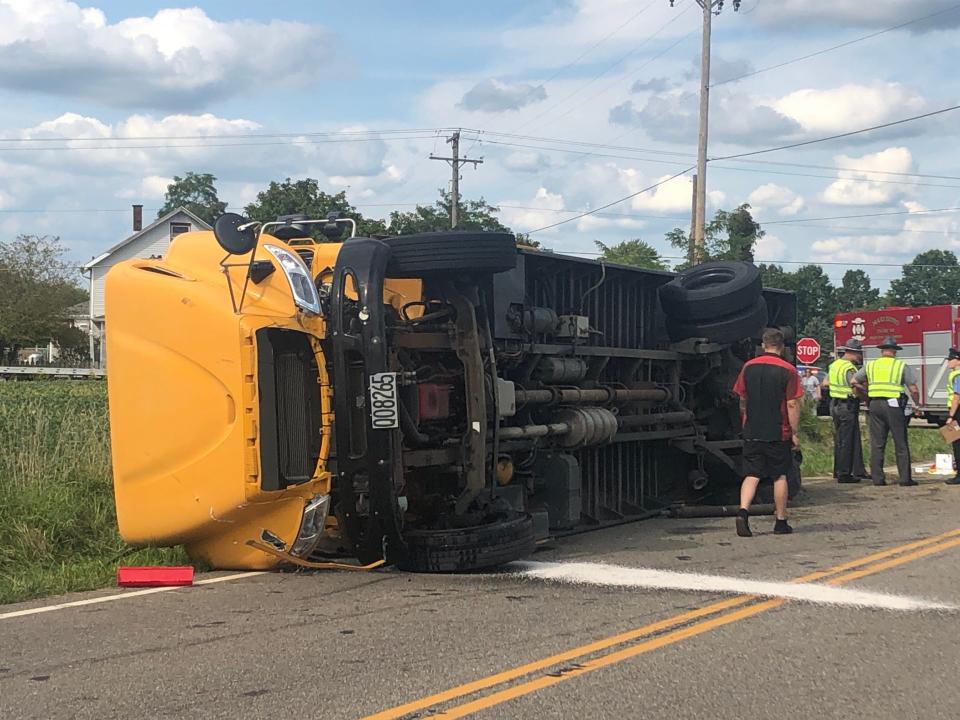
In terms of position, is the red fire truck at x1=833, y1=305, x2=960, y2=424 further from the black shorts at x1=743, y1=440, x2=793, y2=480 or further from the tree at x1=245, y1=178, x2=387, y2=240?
the tree at x1=245, y1=178, x2=387, y2=240

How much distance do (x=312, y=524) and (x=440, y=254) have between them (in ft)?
6.61

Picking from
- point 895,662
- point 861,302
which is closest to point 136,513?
point 895,662

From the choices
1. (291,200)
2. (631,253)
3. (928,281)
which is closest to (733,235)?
(631,253)

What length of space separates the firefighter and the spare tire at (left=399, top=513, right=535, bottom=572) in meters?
8.21

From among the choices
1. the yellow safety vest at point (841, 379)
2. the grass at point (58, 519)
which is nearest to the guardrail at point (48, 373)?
the yellow safety vest at point (841, 379)

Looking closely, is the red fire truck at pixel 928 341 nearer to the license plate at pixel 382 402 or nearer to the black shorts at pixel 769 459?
the black shorts at pixel 769 459

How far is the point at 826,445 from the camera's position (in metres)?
20.1

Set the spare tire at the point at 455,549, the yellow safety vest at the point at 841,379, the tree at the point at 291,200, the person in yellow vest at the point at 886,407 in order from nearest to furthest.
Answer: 1. the spare tire at the point at 455,549
2. the person in yellow vest at the point at 886,407
3. the yellow safety vest at the point at 841,379
4. the tree at the point at 291,200

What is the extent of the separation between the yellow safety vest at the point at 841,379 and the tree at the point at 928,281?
2963 inches

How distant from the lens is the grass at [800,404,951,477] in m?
16.6

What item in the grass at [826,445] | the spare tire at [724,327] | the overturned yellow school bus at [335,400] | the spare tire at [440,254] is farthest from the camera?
the grass at [826,445]

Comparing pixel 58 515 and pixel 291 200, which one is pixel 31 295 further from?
pixel 58 515

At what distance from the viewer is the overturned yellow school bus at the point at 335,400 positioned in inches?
273

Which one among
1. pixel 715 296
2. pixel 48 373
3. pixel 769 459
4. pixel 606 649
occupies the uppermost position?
pixel 48 373
